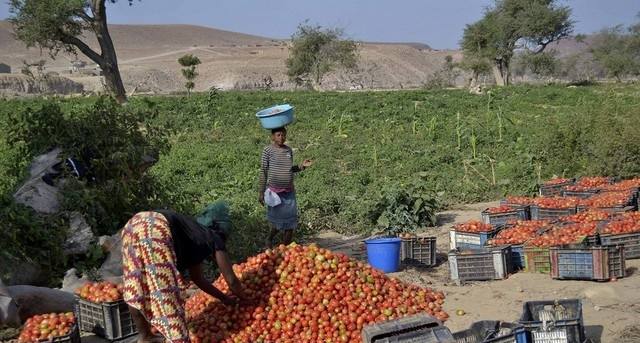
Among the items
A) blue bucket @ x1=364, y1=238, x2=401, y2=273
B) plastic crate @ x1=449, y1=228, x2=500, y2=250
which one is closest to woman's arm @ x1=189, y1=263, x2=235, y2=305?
blue bucket @ x1=364, y1=238, x2=401, y2=273

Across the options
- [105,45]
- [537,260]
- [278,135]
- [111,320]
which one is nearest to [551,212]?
[537,260]

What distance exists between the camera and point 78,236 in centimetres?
793

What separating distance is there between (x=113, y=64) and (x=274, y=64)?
2236 inches

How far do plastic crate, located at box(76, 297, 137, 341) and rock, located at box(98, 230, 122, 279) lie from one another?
135 centimetres

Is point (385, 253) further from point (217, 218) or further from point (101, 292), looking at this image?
point (101, 292)

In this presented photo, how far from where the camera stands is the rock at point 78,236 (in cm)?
779

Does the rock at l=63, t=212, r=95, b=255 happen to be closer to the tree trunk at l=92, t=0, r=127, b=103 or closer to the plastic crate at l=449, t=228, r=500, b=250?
the plastic crate at l=449, t=228, r=500, b=250

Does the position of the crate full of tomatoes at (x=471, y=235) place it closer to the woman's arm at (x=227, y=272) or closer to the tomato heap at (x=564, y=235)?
the tomato heap at (x=564, y=235)

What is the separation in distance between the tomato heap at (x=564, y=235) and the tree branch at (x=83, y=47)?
93.2 feet

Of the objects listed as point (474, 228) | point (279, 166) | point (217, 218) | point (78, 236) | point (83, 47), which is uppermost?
point (83, 47)

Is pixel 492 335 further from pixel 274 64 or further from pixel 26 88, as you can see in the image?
pixel 274 64

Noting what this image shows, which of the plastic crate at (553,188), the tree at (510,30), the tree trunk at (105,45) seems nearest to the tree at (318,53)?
the tree at (510,30)

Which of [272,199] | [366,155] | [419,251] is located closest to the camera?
[272,199]

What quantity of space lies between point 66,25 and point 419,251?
97.9 feet
